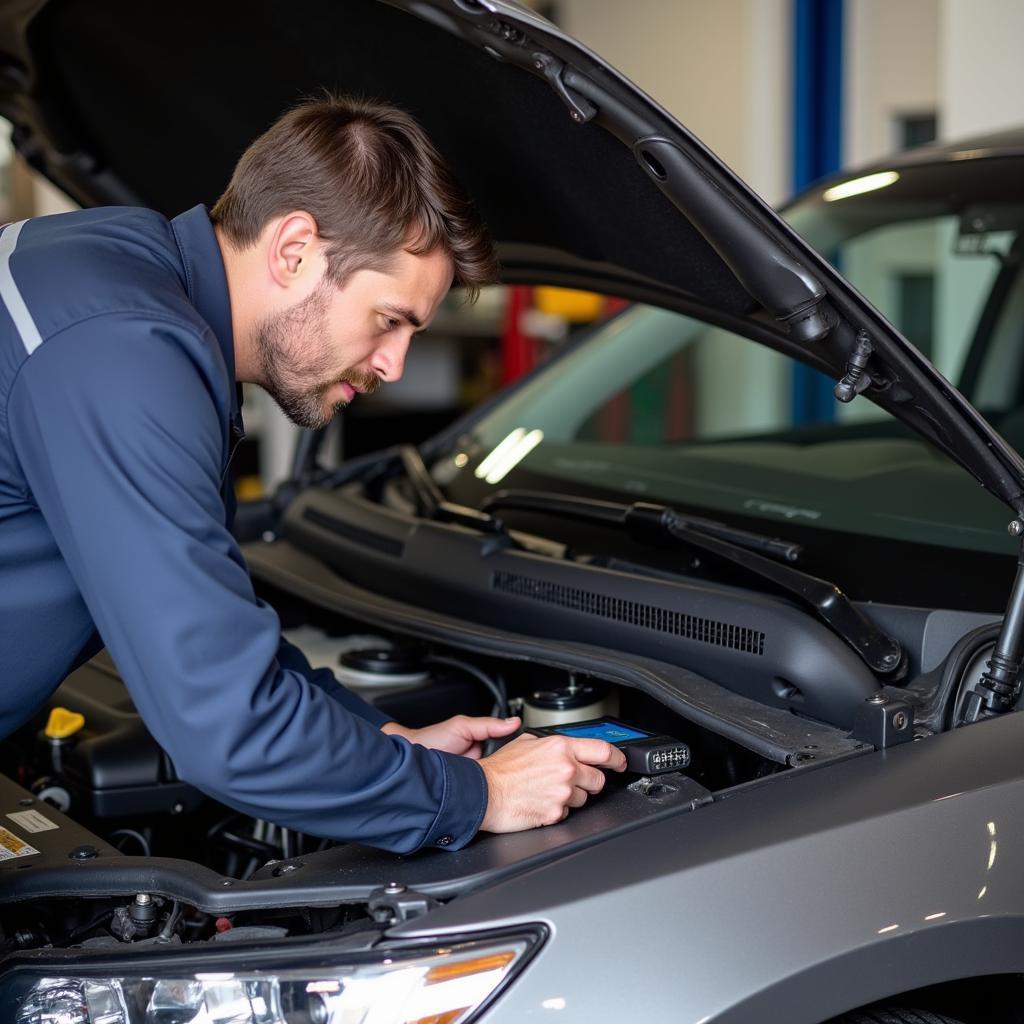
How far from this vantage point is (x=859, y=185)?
262 centimetres

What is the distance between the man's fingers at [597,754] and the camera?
1402 millimetres

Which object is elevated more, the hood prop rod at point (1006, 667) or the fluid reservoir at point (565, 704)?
the hood prop rod at point (1006, 667)

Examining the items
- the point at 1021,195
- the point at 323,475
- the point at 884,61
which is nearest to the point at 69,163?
the point at 323,475

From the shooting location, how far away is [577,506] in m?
2.00

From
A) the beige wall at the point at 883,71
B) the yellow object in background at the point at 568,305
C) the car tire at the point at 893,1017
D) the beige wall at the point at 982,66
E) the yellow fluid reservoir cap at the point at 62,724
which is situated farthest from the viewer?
the yellow object in background at the point at 568,305

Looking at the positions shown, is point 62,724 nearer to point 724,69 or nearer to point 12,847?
point 12,847

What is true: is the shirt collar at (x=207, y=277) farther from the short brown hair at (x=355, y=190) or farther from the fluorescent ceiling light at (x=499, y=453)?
the fluorescent ceiling light at (x=499, y=453)

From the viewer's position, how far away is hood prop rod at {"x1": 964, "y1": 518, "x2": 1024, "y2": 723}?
1.44 metres

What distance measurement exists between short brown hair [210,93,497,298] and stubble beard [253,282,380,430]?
50 millimetres

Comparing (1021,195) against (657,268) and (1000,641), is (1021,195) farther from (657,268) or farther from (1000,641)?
(1000,641)

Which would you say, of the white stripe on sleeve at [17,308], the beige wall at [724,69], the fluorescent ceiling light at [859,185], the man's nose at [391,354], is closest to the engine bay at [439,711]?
the man's nose at [391,354]

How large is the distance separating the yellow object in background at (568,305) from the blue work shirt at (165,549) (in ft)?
17.9

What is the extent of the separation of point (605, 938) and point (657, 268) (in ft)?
3.11

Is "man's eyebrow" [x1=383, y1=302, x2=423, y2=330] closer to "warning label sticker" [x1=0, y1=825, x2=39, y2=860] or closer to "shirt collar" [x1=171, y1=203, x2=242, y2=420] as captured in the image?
"shirt collar" [x1=171, y1=203, x2=242, y2=420]
